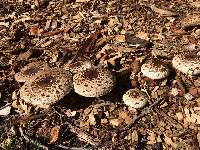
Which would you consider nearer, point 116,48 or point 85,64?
point 85,64

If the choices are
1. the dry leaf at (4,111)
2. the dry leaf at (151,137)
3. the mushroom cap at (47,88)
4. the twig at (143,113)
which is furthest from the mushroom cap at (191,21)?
the dry leaf at (4,111)

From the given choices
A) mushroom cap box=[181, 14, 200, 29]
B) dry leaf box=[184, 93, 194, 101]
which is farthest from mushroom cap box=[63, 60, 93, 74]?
mushroom cap box=[181, 14, 200, 29]

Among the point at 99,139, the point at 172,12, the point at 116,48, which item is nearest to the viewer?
the point at 99,139

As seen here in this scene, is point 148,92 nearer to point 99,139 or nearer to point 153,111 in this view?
point 153,111

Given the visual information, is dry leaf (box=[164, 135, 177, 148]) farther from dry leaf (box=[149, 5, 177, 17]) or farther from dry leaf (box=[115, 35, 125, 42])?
dry leaf (box=[149, 5, 177, 17])

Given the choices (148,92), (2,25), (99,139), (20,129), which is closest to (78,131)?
(99,139)

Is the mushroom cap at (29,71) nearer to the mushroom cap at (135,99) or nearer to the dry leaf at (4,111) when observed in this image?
the dry leaf at (4,111)

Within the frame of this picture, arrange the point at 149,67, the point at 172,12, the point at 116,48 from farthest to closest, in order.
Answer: the point at 172,12
the point at 116,48
the point at 149,67

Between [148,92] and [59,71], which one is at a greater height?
[59,71]
